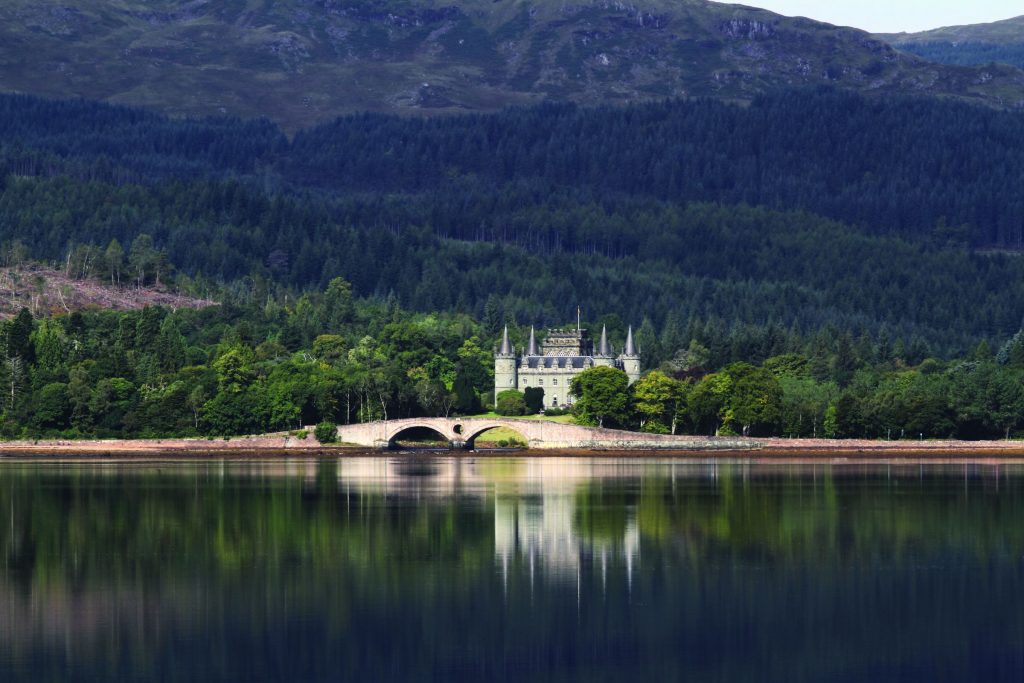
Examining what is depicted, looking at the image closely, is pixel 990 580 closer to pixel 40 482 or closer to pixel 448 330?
pixel 40 482

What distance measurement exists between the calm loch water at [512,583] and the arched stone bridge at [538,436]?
130ft

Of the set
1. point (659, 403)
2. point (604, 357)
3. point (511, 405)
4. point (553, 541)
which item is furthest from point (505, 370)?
point (553, 541)

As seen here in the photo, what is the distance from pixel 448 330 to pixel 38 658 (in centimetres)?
14508

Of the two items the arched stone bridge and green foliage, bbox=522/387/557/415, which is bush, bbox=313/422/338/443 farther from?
green foliage, bbox=522/387/557/415

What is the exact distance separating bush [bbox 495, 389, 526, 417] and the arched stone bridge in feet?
39.9

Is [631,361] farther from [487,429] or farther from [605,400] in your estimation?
[487,429]

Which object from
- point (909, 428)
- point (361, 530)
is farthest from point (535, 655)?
point (909, 428)

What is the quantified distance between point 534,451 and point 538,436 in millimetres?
4004

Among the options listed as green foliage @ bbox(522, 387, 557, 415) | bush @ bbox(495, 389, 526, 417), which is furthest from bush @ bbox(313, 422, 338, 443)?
green foliage @ bbox(522, 387, 557, 415)

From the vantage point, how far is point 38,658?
154ft

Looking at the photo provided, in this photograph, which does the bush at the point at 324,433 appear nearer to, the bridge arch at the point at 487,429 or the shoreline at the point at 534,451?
the shoreline at the point at 534,451

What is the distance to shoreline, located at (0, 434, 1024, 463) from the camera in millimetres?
126312

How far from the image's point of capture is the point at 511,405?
516 ft

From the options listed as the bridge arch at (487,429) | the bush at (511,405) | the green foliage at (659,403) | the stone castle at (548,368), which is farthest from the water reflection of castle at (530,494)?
the stone castle at (548,368)
